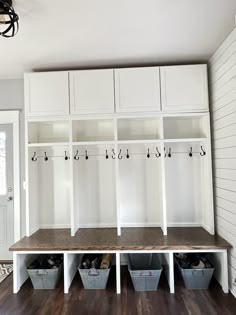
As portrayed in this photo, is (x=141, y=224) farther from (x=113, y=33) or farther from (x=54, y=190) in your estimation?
(x=113, y=33)

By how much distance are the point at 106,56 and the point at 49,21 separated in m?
0.87

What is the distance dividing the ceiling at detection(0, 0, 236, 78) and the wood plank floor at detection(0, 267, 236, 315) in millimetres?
2558

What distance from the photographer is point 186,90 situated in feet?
9.95

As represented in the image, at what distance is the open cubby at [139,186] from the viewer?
3.38 meters

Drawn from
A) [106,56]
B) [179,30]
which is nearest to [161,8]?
[179,30]

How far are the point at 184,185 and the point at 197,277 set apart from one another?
1.09 metres

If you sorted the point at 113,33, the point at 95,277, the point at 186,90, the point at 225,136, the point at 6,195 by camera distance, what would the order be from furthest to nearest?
1. the point at 6,195
2. the point at 186,90
3. the point at 95,277
4. the point at 225,136
5. the point at 113,33

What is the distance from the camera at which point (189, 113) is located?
120 inches

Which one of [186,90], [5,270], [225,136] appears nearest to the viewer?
[225,136]

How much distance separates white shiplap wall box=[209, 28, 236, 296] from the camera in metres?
2.50

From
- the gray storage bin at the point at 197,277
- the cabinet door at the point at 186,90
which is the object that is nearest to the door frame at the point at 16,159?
the cabinet door at the point at 186,90

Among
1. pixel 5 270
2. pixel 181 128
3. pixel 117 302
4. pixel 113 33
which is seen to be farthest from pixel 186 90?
A: pixel 5 270

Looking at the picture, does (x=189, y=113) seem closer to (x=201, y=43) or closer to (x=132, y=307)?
(x=201, y=43)

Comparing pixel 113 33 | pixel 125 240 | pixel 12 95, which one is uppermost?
pixel 113 33
